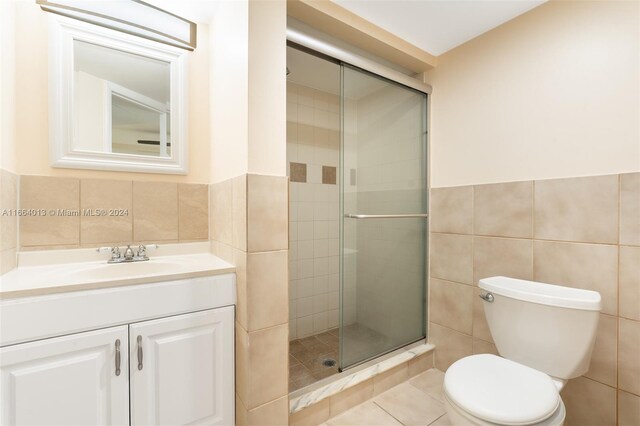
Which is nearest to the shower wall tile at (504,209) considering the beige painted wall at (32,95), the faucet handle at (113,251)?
the faucet handle at (113,251)

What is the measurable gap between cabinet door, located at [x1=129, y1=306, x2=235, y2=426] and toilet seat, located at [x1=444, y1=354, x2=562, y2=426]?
95 cm

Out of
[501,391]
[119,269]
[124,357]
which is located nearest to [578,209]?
[501,391]

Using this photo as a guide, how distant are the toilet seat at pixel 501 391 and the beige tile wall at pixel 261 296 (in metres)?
0.72

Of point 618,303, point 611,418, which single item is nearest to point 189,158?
point 618,303

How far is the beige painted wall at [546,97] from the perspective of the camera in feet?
4.20

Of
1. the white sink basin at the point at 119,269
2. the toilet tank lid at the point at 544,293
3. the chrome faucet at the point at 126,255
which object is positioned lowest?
the toilet tank lid at the point at 544,293

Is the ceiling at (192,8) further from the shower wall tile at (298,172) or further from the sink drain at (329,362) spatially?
the sink drain at (329,362)

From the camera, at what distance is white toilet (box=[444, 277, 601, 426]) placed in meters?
0.98

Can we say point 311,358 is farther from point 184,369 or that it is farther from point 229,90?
point 229,90

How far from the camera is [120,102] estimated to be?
149cm

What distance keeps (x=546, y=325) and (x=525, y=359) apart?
197 mm

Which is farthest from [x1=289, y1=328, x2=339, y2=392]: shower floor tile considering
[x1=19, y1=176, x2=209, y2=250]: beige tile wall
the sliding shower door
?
[x1=19, y1=176, x2=209, y2=250]: beige tile wall

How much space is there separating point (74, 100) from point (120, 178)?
42cm

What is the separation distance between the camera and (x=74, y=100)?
139 cm
